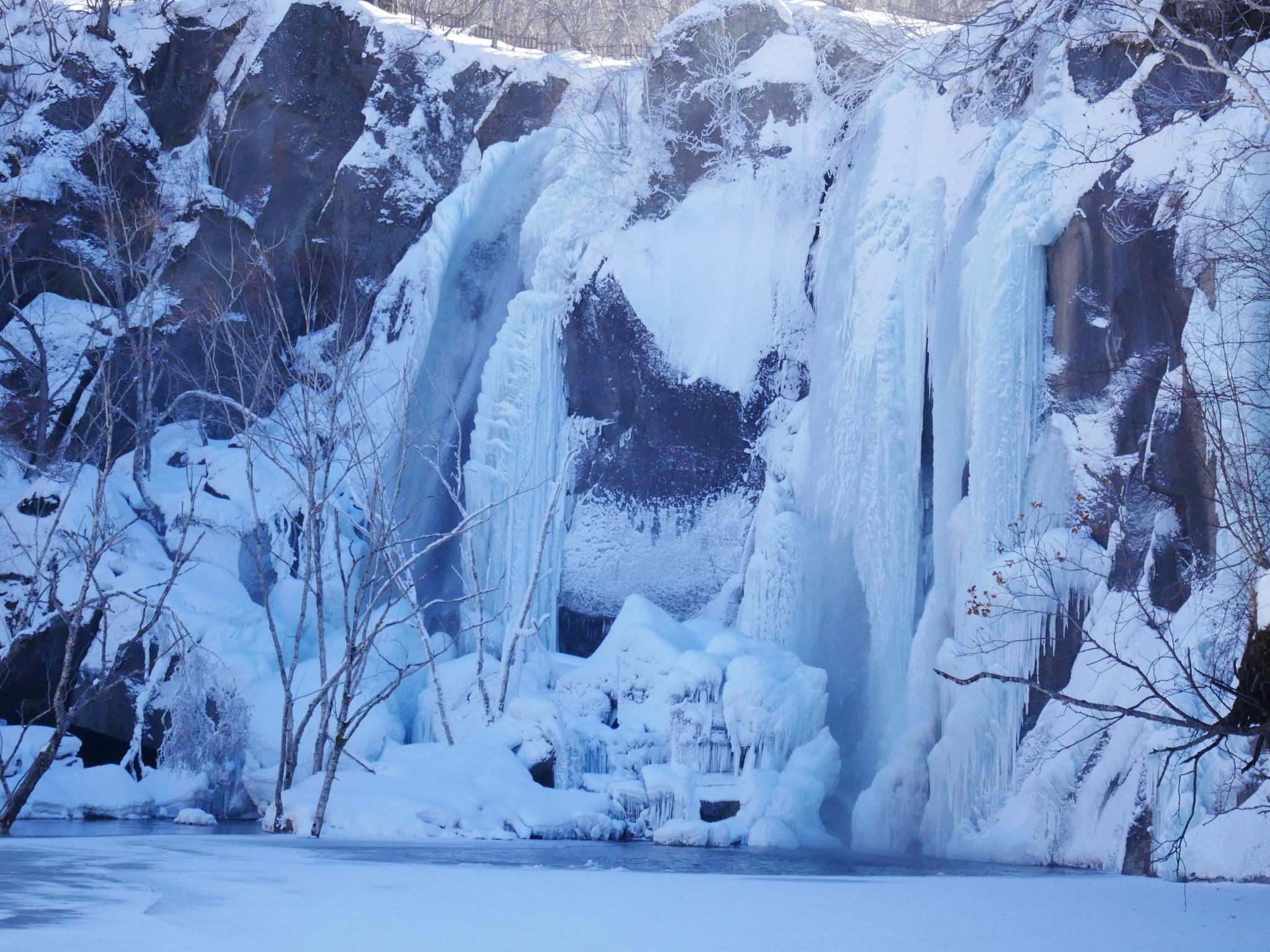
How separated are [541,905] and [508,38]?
68.3 feet

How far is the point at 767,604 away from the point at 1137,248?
5.79m

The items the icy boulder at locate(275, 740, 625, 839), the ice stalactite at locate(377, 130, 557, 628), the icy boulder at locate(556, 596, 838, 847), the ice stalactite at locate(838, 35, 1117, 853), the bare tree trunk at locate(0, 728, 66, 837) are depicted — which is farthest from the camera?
the ice stalactite at locate(377, 130, 557, 628)

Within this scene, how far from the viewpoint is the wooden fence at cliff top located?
2167 centimetres

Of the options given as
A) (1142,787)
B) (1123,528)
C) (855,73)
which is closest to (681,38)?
(855,73)

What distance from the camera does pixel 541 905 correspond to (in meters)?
5.38

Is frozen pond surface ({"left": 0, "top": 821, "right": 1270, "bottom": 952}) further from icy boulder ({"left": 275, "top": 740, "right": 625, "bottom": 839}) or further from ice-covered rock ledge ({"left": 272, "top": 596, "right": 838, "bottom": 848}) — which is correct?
ice-covered rock ledge ({"left": 272, "top": 596, "right": 838, "bottom": 848})

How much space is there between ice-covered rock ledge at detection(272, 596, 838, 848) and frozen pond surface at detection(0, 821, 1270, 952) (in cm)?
342

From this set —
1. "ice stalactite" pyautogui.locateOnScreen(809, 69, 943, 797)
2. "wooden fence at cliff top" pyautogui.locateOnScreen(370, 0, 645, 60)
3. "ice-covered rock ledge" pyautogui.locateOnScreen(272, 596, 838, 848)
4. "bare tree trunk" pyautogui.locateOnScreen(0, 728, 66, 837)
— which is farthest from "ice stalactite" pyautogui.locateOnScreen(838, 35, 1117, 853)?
"wooden fence at cliff top" pyautogui.locateOnScreen(370, 0, 645, 60)

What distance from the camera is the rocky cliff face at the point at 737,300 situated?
467 inches

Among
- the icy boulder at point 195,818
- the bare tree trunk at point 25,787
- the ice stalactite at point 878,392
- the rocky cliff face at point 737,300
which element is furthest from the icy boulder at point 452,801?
the ice stalactite at point 878,392

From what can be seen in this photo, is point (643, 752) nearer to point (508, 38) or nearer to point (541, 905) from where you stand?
point (541, 905)

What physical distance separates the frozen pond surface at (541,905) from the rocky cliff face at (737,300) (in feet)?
12.1

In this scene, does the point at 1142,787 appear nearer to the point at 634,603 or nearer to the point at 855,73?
the point at 634,603

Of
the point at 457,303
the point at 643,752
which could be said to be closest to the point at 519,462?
the point at 457,303
